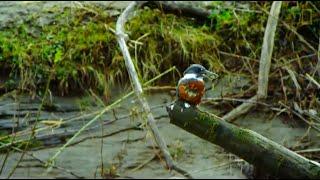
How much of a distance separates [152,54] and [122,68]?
156mm

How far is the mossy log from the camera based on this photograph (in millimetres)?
1029

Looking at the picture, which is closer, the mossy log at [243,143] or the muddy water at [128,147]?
the mossy log at [243,143]

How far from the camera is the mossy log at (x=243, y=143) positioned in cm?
103

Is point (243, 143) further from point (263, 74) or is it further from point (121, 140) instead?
point (263, 74)

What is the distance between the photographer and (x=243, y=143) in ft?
3.54

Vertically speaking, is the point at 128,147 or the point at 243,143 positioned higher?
the point at 243,143

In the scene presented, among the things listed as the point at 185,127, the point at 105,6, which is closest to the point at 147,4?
the point at 105,6

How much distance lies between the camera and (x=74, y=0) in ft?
8.38

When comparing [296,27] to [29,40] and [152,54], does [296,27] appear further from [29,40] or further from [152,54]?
[29,40]

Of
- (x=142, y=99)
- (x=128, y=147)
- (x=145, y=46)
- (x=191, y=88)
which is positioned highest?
(x=191, y=88)

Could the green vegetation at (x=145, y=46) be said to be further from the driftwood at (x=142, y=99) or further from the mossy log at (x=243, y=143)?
the mossy log at (x=243, y=143)

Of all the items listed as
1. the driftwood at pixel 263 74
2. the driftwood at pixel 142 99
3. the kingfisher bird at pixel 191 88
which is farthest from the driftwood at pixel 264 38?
the kingfisher bird at pixel 191 88

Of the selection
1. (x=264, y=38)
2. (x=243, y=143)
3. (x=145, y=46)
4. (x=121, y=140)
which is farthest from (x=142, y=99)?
(x=243, y=143)

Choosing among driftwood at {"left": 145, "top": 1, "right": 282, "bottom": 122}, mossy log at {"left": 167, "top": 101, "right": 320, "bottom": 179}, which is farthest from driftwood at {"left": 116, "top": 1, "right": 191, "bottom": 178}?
Result: mossy log at {"left": 167, "top": 101, "right": 320, "bottom": 179}
